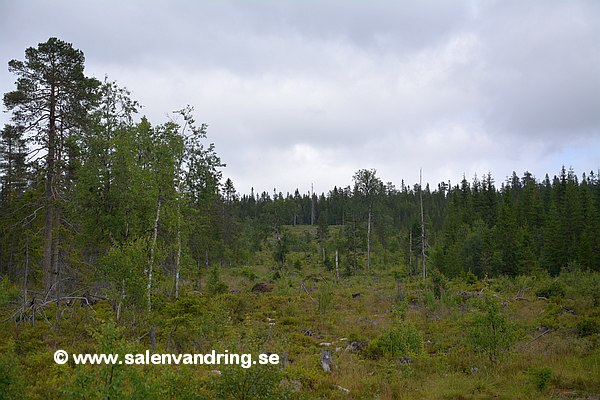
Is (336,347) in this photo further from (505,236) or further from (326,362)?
(505,236)

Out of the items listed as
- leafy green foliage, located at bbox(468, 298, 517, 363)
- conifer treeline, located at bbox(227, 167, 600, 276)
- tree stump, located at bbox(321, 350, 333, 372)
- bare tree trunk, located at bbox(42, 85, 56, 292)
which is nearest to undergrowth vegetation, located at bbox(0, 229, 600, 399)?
leafy green foliage, located at bbox(468, 298, 517, 363)

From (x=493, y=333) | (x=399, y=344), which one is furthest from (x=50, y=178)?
(x=493, y=333)

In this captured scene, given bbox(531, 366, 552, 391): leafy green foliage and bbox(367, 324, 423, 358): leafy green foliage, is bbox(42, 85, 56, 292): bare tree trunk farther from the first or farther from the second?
A: bbox(531, 366, 552, 391): leafy green foliage

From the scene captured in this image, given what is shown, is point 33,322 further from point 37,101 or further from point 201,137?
point 201,137

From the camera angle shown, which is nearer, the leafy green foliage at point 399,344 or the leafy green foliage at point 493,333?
the leafy green foliage at point 493,333

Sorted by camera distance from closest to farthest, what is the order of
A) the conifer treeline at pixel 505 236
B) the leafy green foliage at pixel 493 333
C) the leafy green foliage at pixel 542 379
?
the leafy green foliage at pixel 542 379
the leafy green foliage at pixel 493 333
the conifer treeline at pixel 505 236

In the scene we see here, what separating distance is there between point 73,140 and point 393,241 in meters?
47.8

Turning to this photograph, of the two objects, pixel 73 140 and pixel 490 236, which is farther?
pixel 490 236

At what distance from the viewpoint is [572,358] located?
11.1 metres

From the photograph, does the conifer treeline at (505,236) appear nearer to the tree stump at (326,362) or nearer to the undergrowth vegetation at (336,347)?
the undergrowth vegetation at (336,347)

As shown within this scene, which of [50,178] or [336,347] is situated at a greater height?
[50,178]

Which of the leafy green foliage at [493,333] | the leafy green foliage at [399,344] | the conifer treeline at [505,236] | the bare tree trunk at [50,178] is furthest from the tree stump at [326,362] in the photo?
the conifer treeline at [505,236]

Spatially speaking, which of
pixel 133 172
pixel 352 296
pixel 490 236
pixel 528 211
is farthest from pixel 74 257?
pixel 528 211

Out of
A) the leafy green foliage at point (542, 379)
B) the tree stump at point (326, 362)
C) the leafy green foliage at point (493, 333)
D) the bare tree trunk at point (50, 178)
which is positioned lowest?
the tree stump at point (326, 362)
